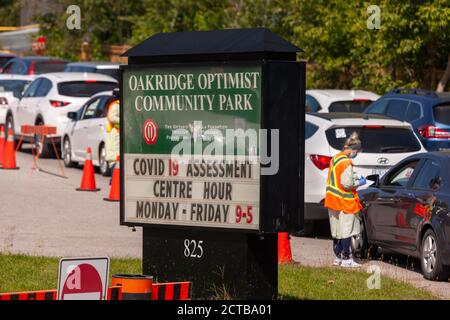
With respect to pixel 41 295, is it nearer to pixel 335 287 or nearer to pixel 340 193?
pixel 335 287

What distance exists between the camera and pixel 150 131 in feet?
34.9

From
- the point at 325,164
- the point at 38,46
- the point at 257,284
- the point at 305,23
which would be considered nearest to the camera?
the point at 257,284

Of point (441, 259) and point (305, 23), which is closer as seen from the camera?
point (441, 259)

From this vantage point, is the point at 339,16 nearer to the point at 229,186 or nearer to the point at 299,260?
the point at 299,260

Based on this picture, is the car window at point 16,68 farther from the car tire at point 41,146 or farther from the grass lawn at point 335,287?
the grass lawn at point 335,287

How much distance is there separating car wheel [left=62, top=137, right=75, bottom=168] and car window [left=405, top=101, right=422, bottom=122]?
24.0ft

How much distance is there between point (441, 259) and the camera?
13.3 meters

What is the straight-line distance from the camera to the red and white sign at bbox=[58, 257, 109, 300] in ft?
28.0

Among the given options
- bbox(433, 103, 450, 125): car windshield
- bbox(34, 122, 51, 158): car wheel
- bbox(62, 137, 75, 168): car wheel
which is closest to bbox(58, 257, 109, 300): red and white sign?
bbox(433, 103, 450, 125): car windshield

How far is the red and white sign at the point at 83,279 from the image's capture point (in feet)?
28.0

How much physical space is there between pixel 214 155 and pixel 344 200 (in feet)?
15.9

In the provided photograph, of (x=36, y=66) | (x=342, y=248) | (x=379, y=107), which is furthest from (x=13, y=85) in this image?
(x=342, y=248)

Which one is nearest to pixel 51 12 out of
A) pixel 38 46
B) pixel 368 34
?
pixel 38 46

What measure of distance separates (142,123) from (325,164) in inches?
266
